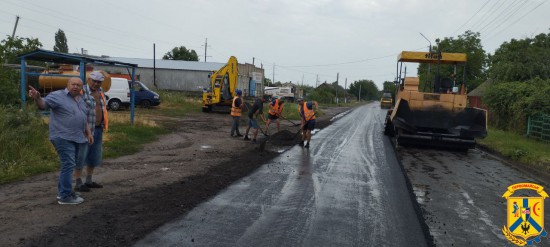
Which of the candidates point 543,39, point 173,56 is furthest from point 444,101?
point 173,56

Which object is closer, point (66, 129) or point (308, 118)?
point (66, 129)

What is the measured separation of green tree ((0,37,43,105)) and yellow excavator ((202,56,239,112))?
952cm

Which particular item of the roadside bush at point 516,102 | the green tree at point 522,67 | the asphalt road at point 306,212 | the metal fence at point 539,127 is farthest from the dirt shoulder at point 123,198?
the green tree at point 522,67

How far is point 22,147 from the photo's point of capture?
861cm

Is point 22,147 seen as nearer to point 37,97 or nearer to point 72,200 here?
point 72,200

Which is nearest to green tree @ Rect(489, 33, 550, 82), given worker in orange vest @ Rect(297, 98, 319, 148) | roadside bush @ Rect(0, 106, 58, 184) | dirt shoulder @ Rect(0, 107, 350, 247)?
worker in orange vest @ Rect(297, 98, 319, 148)

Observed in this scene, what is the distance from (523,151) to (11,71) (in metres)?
16.7

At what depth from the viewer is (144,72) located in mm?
49531

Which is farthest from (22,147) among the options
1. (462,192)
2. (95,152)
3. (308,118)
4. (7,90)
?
(462,192)

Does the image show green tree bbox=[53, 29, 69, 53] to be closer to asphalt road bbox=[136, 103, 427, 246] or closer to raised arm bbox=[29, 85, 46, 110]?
asphalt road bbox=[136, 103, 427, 246]

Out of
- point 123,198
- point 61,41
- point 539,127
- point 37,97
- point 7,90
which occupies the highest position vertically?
point 61,41

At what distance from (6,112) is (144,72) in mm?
40698

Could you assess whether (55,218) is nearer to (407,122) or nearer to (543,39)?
(407,122)

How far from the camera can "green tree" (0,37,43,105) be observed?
13.4 meters
